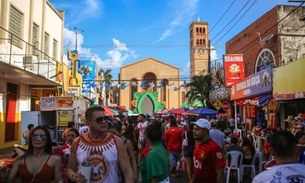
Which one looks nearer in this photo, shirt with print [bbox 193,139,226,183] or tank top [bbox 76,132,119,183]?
tank top [bbox 76,132,119,183]

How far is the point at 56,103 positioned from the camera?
1574 centimetres

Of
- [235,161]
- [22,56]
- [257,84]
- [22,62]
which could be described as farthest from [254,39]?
[235,161]

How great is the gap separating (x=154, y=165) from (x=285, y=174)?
1.72 meters

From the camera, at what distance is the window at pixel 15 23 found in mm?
17297

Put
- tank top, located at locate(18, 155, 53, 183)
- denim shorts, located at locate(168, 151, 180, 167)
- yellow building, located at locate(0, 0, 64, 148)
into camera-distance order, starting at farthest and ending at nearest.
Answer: yellow building, located at locate(0, 0, 64, 148), denim shorts, located at locate(168, 151, 180, 167), tank top, located at locate(18, 155, 53, 183)

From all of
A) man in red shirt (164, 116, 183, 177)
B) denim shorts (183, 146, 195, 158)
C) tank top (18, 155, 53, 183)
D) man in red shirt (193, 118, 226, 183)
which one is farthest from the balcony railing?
man in red shirt (193, 118, 226, 183)

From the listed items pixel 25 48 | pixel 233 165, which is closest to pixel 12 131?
pixel 25 48

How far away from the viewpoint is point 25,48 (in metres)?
19.0

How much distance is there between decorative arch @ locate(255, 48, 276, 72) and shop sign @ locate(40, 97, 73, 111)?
13732 mm

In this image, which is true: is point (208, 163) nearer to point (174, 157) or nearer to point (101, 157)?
point (101, 157)

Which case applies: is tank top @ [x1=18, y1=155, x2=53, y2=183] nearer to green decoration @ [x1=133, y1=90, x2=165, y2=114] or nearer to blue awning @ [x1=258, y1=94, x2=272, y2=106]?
blue awning @ [x1=258, y1=94, x2=272, y2=106]

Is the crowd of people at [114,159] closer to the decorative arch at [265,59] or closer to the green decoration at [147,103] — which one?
the decorative arch at [265,59]

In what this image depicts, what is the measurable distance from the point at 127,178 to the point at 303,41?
21.4m

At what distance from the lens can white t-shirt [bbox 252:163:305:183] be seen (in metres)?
2.53
